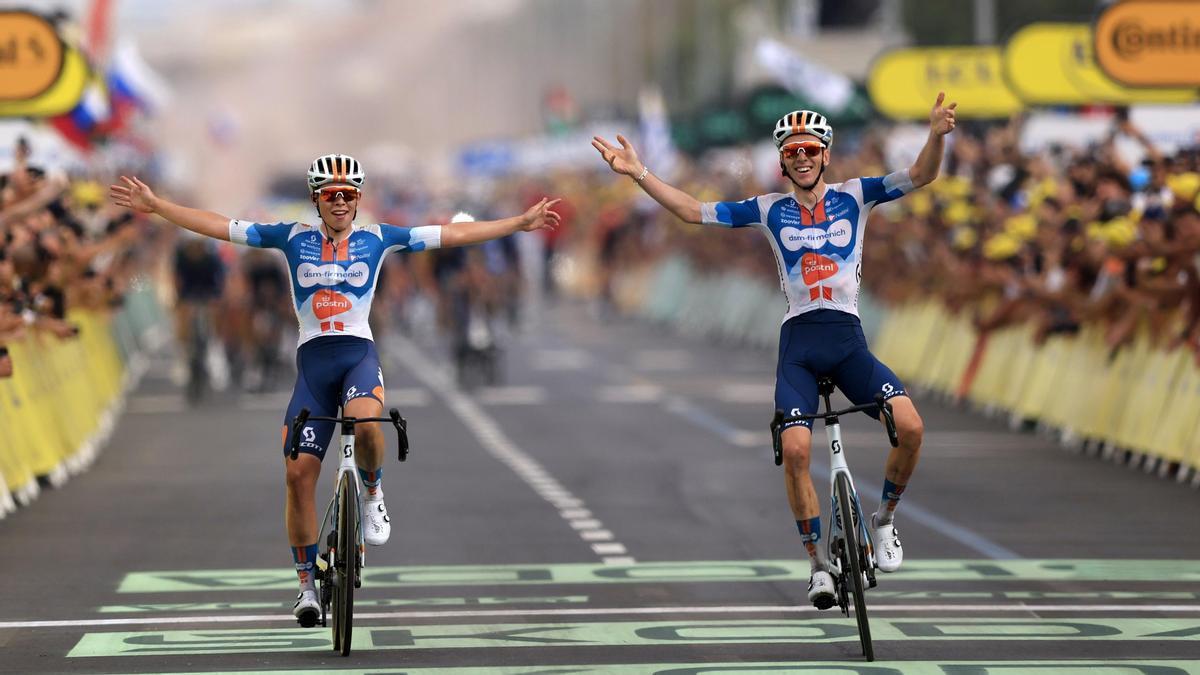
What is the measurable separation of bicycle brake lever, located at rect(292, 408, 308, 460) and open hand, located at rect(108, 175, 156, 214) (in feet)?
3.83

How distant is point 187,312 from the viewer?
94.4 ft

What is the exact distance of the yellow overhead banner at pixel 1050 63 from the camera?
Result: 28.9 m

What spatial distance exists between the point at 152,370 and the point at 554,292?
2627cm

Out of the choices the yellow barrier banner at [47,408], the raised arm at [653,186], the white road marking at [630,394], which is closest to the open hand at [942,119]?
the raised arm at [653,186]

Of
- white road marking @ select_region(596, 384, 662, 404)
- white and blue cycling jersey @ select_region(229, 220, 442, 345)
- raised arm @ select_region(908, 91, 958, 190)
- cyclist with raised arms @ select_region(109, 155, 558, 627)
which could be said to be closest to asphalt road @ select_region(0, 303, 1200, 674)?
cyclist with raised arms @ select_region(109, 155, 558, 627)

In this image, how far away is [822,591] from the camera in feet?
36.4

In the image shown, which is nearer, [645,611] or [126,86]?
[645,611]

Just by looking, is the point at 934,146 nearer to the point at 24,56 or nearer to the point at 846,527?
the point at 846,527

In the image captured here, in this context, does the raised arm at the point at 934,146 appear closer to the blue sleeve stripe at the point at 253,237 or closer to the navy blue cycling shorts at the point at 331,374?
the navy blue cycling shorts at the point at 331,374

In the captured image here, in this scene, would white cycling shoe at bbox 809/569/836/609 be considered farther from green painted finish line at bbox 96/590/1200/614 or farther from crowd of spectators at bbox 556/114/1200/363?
crowd of spectators at bbox 556/114/1200/363

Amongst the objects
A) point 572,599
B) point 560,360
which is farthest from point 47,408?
point 560,360

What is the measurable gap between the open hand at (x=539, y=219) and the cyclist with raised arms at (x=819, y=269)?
1.48ft

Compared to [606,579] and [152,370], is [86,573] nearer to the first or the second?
[606,579]

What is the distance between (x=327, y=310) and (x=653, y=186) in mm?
1543
